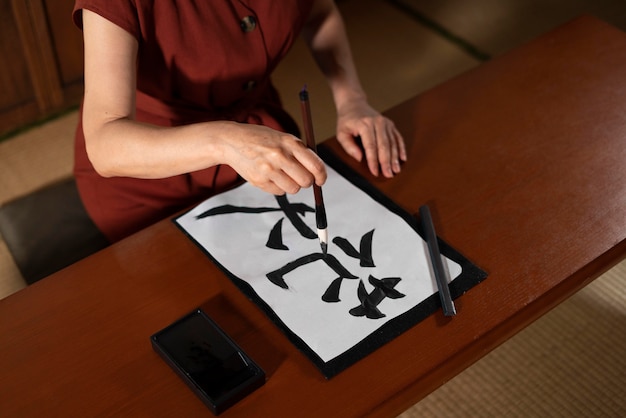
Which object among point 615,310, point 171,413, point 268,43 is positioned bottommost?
point 615,310

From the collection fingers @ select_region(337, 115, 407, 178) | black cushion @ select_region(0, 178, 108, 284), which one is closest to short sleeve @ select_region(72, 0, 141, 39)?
fingers @ select_region(337, 115, 407, 178)

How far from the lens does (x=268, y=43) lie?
1.44 metres

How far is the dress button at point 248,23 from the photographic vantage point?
138 centimetres

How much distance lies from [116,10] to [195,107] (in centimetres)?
30

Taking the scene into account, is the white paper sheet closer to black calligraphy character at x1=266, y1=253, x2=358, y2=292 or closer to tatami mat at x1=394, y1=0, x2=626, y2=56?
black calligraphy character at x1=266, y1=253, x2=358, y2=292

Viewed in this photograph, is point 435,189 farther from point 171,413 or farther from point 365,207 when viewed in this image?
point 171,413

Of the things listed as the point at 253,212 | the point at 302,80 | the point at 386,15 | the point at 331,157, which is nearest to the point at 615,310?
the point at 331,157

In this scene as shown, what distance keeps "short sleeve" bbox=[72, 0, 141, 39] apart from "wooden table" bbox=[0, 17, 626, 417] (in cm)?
33

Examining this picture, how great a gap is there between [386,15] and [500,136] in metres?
1.76

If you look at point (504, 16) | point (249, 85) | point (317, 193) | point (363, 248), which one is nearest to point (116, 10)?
point (249, 85)

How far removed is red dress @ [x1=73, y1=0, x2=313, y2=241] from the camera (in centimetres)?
131

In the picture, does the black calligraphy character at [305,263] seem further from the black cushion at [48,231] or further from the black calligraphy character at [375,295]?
the black cushion at [48,231]

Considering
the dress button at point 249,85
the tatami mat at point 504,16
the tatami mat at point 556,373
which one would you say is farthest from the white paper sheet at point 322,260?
the tatami mat at point 504,16

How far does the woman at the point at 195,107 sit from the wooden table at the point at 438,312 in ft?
0.39
